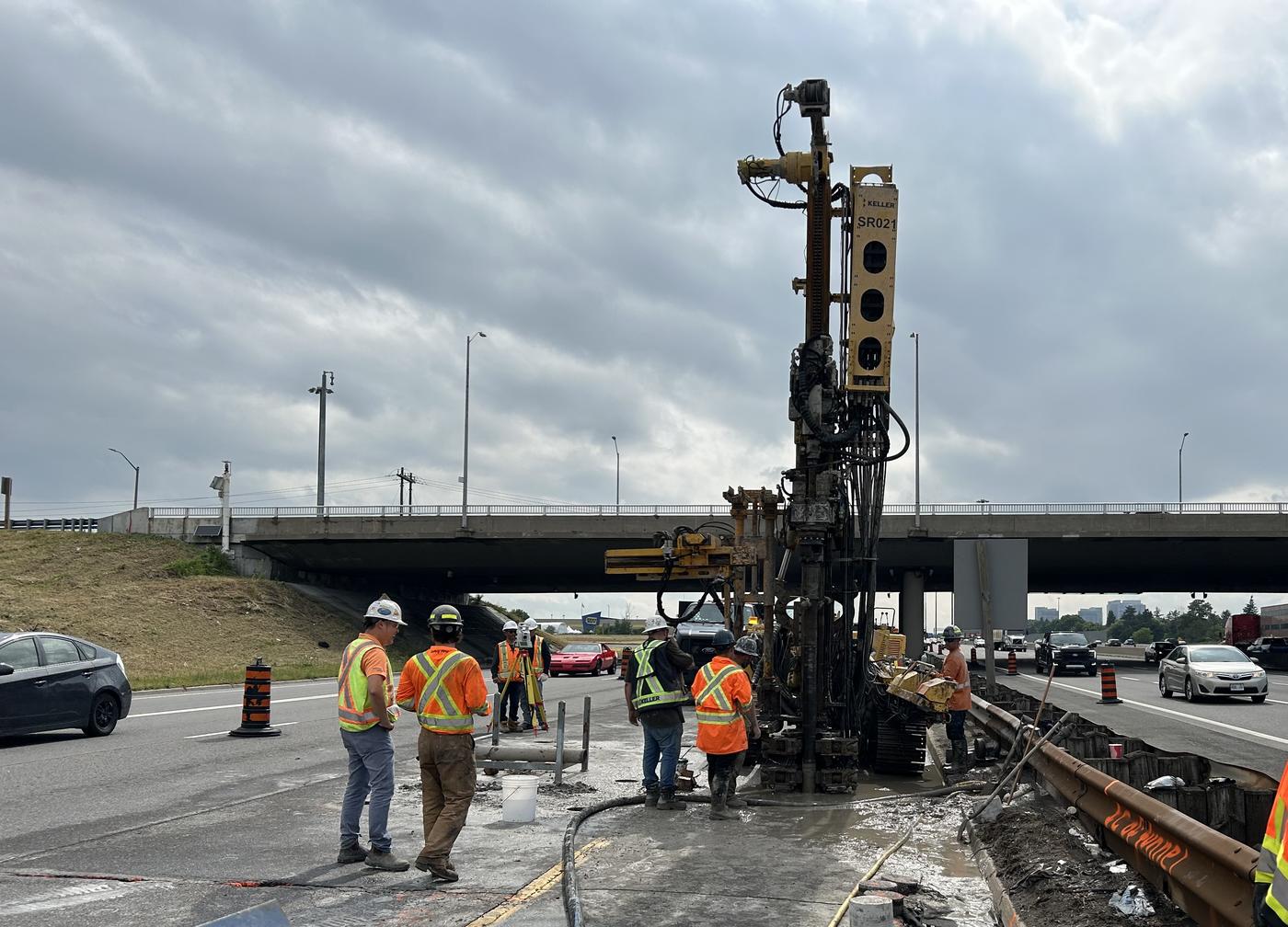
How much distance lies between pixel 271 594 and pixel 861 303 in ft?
136

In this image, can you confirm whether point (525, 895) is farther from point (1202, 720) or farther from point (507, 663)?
point (1202, 720)

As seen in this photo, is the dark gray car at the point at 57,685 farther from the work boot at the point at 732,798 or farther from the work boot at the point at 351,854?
the work boot at the point at 732,798

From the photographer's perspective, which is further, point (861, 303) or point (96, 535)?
point (96, 535)

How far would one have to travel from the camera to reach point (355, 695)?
8.55m

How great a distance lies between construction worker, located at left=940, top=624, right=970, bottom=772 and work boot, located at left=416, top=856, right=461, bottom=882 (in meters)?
7.43

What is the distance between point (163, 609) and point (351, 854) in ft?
135

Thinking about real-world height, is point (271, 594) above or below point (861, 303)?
below

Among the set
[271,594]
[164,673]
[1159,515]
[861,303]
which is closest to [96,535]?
[271,594]

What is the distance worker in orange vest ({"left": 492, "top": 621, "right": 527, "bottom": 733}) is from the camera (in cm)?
1855

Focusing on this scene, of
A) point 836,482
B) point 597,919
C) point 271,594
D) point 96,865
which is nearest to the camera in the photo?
point 597,919

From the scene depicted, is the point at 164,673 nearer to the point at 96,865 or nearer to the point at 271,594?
the point at 271,594

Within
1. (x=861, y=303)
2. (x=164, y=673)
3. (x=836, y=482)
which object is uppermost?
(x=861, y=303)

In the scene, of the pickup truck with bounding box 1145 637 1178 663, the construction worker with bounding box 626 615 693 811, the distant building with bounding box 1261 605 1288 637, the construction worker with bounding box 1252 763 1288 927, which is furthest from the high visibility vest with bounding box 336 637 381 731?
the distant building with bounding box 1261 605 1288 637

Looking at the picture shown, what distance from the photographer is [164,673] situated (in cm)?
3531
